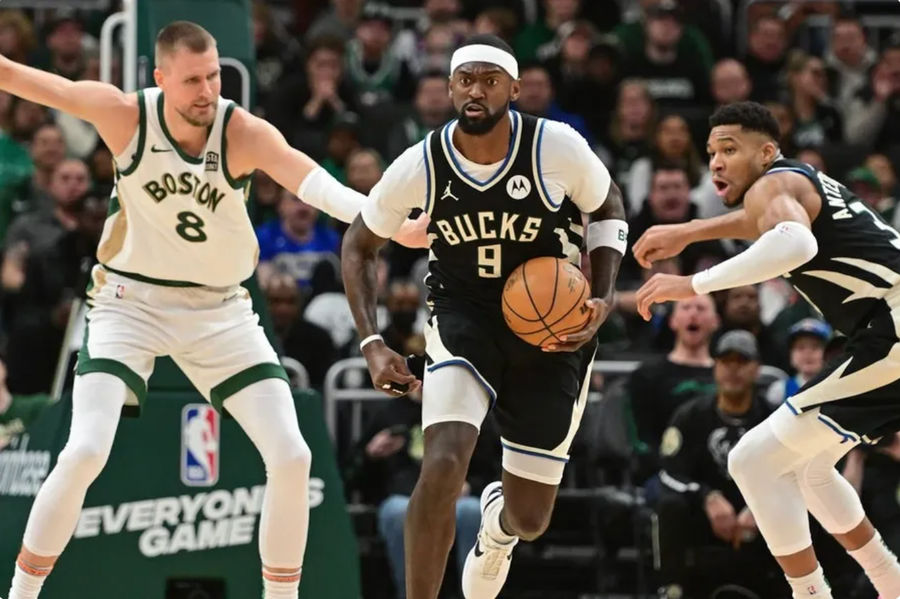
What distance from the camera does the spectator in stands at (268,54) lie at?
15562 millimetres

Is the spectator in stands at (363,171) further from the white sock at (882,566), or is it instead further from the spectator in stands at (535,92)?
the white sock at (882,566)

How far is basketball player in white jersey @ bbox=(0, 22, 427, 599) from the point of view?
796 centimetres

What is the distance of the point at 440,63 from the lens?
592 inches

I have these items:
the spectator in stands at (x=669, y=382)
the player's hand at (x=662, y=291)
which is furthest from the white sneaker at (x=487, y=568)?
the spectator in stands at (x=669, y=382)

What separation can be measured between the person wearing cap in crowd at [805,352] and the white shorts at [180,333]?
13.4 feet

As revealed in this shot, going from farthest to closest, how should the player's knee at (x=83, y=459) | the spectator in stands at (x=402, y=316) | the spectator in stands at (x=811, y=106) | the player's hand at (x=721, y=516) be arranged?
the spectator in stands at (x=811, y=106), the spectator in stands at (x=402, y=316), the player's hand at (x=721, y=516), the player's knee at (x=83, y=459)

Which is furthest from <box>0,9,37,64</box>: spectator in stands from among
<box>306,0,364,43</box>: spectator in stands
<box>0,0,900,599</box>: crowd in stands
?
<box>306,0,364,43</box>: spectator in stands

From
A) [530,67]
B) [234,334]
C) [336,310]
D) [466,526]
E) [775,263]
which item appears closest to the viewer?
[775,263]

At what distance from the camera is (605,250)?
7828mm

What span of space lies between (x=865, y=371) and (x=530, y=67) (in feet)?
22.9

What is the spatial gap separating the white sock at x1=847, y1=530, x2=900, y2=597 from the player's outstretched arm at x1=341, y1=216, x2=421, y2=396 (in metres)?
2.39

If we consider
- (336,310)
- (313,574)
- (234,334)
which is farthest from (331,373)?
(234,334)

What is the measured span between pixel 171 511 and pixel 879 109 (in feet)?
27.2

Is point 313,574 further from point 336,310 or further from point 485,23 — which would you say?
point 485,23
